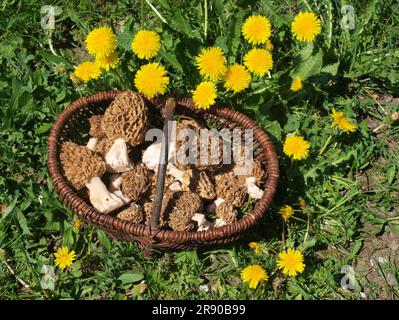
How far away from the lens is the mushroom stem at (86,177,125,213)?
2.55 m

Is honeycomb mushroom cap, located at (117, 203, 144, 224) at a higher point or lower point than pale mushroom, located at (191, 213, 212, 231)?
higher

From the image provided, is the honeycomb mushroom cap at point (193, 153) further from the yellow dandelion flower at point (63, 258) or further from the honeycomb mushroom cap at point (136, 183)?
the yellow dandelion flower at point (63, 258)

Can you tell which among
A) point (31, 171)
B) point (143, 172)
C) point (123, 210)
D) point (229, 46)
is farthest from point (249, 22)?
point (31, 171)

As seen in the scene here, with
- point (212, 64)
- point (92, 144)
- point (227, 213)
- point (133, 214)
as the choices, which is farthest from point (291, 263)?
point (92, 144)

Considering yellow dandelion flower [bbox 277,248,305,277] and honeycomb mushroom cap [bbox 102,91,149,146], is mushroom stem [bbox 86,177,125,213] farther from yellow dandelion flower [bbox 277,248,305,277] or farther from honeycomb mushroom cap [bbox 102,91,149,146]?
yellow dandelion flower [bbox 277,248,305,277]

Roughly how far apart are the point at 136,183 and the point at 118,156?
0.18 m

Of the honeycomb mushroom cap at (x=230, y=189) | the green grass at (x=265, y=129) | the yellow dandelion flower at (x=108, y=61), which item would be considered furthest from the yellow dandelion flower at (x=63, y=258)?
the yellow dandelion flower at (x=108, y=61)

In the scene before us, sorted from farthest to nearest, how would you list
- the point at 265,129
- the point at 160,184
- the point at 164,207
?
1. the point at 265,129
2. the point at 164,207
3. the point at 160,184

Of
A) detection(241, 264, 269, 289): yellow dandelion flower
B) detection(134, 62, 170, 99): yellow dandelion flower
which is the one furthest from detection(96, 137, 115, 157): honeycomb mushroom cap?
detection(241, 264, 269, 289): yellow dandelion flower

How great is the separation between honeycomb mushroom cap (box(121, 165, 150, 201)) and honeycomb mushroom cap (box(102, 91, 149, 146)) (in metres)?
0.17

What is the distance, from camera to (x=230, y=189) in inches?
108

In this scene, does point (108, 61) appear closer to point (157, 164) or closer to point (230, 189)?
point (157, 164)

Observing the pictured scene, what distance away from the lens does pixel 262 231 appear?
287 centimetres

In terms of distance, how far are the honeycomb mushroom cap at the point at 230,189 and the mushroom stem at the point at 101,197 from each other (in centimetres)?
51
